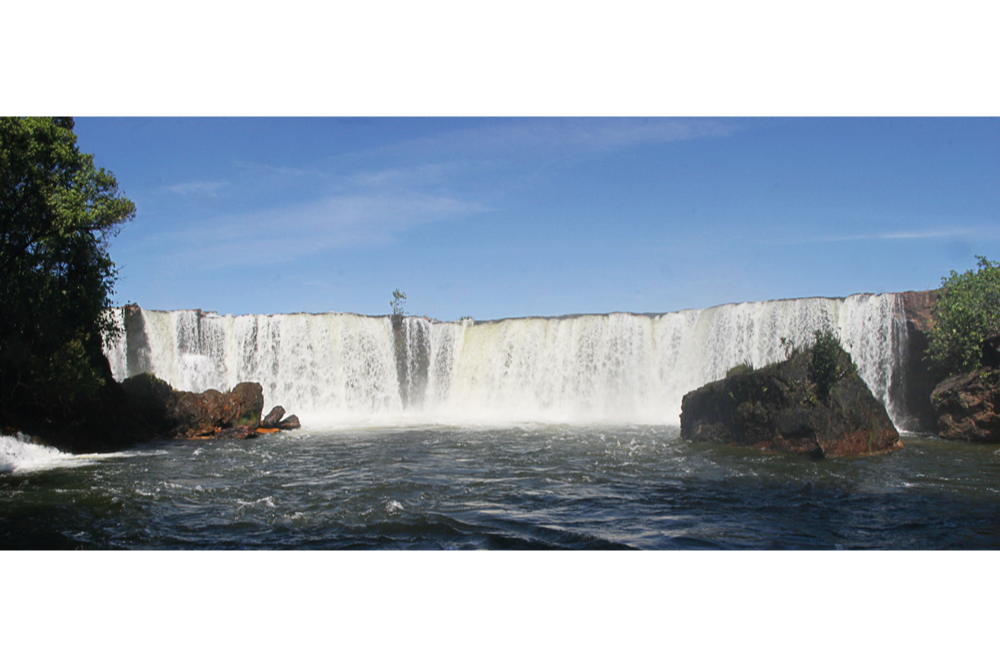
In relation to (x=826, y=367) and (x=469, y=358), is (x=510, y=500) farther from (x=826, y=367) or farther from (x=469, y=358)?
(x=469, y=358)

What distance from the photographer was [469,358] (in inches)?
1334

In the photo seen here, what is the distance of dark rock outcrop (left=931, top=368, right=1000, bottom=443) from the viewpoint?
58.8 feet

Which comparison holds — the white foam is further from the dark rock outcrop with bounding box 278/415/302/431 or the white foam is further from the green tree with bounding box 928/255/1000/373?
the green tree with bounding box 928/255/1000/373

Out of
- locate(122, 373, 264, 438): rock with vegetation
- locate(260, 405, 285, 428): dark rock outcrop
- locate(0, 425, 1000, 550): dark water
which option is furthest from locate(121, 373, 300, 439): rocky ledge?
locate(0, 425, 1000, 550): dark water

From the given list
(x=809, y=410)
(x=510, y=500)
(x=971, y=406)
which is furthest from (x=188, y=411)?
(x=971, y=406)

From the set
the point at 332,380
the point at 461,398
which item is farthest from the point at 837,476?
the point at 332,380

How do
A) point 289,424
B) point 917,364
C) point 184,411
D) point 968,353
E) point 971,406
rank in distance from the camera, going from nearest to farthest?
point 971,406
point 968,353
point 184,411
point 917,364
point 289,424

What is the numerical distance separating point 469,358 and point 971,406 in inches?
871

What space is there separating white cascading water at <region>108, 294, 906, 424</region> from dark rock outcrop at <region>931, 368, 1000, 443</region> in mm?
6324

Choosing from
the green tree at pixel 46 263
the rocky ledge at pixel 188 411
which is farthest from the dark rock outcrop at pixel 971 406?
the green tree at pixel 46 263

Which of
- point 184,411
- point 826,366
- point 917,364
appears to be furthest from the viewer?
point 917,364

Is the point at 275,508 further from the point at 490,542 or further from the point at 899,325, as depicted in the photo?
the point at 899,325

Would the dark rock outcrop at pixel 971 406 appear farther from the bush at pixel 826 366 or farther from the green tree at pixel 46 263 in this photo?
the green tree at pixel 46 263

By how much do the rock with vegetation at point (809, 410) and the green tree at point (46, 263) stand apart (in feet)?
57.9
